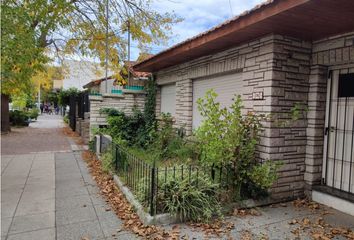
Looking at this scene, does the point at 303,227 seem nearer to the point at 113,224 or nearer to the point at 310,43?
the point at 113,224

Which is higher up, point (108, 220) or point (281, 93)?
point (281, 93)

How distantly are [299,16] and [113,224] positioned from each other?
373 centimetres

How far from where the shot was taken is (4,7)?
459cm

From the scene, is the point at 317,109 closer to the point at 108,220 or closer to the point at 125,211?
the point at 125,211

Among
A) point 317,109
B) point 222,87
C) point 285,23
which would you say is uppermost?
point 285,23

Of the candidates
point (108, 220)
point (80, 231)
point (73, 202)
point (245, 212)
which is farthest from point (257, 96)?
point (73, 202)

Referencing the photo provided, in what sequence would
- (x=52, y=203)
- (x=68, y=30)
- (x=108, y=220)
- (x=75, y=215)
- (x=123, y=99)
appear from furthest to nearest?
(x=68, y=30) < (x=123, y=99) < (x=52, y=203) < (x=75, y=215) < (x=108, y=220)

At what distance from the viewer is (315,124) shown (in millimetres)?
4543

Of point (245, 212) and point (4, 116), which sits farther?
point (4, 116)

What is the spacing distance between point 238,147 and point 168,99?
4.68 meters

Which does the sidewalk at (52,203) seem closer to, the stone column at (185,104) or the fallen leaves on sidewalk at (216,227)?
the fallen leaves on sidewalk at (216,227)

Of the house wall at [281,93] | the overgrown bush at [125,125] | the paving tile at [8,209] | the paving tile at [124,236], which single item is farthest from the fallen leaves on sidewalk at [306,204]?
the overgrown bush at [125,125]

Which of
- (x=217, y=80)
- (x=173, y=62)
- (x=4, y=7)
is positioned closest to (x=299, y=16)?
Result: (x=217, y=80)

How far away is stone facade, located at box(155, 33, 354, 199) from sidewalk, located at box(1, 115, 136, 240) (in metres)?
2.78
